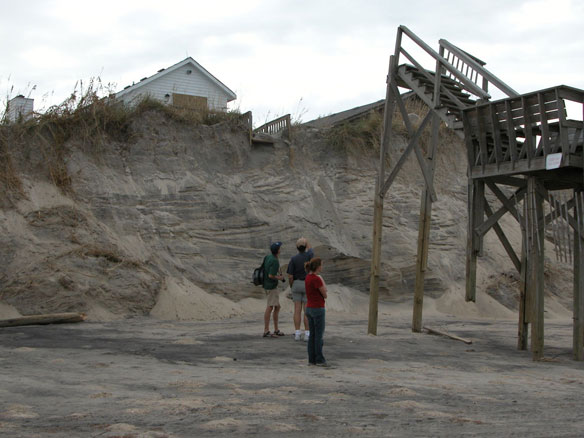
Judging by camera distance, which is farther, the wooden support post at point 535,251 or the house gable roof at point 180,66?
the house gable roof at point 180,66

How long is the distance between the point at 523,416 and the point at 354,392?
1763 millimetres

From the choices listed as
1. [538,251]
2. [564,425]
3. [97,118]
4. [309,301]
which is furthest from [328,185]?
[564,425]

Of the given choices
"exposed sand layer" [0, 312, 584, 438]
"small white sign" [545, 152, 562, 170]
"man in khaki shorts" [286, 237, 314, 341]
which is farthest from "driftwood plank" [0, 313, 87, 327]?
"small white sign" [545, 152, 562, 170]

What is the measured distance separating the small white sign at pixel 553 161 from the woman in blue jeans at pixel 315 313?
12.8 feet

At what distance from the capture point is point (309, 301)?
9750 millimetres

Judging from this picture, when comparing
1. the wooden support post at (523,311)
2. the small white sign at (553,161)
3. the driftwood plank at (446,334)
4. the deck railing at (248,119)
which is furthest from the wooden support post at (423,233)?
the deck railing at (248,119)

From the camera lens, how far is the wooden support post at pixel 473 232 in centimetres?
1269

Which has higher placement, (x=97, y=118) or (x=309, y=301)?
(x=97, y=118)

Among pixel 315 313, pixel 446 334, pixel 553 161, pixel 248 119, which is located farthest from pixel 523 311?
pixel 248 119

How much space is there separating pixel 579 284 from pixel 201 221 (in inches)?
387

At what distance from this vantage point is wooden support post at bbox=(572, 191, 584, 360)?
11.6 m

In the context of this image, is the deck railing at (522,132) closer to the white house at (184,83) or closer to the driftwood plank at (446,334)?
the driftwood plank at (446,334)

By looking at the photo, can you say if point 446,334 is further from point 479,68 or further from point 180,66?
point 180,66

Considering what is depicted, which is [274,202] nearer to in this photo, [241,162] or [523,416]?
[241,162]
